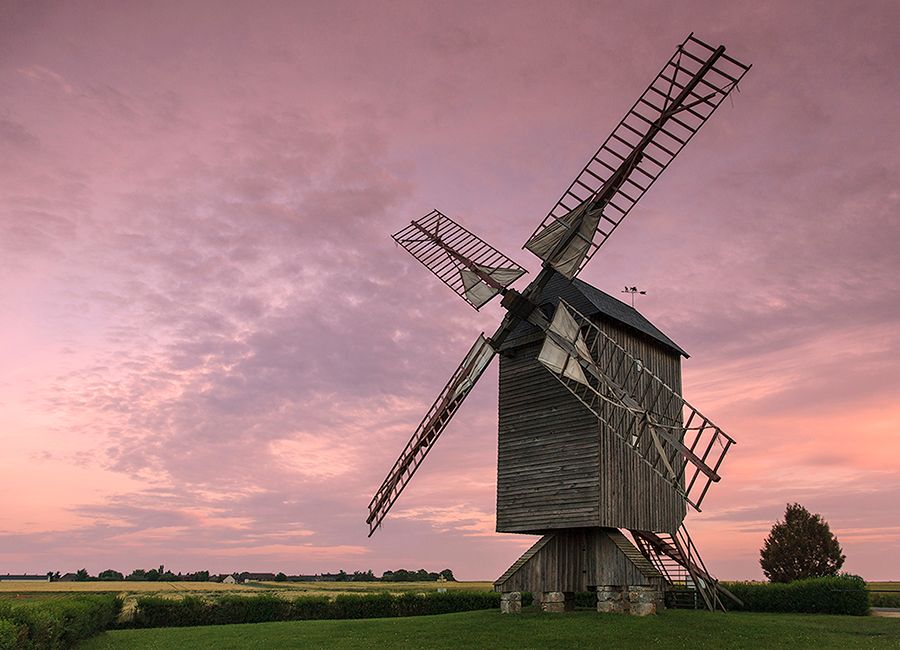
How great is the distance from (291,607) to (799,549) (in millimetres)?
30015

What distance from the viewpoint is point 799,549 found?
43719mm

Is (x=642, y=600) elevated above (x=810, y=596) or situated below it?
below

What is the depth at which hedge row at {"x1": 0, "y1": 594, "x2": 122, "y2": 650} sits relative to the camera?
1547 centimetres

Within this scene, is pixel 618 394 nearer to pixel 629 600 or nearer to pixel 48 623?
pixel 629 600

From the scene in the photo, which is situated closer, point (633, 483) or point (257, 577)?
point (633, 483)

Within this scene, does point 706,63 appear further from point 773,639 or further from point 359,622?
point 359,622

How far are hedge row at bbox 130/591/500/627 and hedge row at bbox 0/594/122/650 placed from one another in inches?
235

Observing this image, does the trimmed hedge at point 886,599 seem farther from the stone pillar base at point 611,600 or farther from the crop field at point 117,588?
the crop field at point 117,588

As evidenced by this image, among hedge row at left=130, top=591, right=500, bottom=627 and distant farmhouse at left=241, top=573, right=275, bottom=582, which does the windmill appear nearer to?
hedge row at left=130, top=591, right=500, bottom=627

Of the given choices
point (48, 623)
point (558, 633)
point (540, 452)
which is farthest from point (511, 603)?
point (48, 623)

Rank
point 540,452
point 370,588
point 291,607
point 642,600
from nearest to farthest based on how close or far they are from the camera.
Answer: point 642,600 < point 540,452 < point 291,607 < point 370,588

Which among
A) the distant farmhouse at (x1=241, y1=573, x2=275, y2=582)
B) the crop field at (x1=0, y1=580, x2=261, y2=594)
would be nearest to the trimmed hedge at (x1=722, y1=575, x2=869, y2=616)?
the crop field at (x1=0, y1=580, x2=261, y2=594)

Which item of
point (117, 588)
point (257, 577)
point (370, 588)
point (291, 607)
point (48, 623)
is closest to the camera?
point (48, 623)

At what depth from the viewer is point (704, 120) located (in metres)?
26.0
